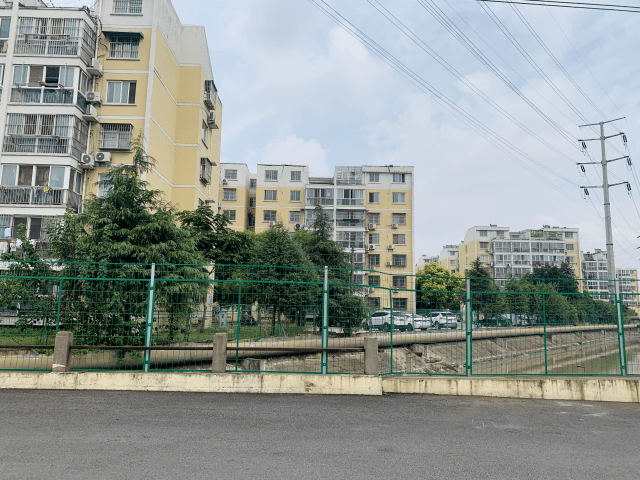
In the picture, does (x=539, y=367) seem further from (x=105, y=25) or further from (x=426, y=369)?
(x=105, y=25)

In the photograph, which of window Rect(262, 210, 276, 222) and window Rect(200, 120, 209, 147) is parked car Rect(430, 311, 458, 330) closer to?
window Rect(200, 120, 209, 147)

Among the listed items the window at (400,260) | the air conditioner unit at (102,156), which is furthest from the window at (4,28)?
the window at (400,260)

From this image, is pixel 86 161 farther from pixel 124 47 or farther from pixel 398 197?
pixel 398 197

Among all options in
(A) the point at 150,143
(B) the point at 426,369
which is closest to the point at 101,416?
(B) the point at 426,369

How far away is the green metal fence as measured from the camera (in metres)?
9.93

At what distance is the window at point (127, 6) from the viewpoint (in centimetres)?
2970

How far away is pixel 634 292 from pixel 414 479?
9.19 m

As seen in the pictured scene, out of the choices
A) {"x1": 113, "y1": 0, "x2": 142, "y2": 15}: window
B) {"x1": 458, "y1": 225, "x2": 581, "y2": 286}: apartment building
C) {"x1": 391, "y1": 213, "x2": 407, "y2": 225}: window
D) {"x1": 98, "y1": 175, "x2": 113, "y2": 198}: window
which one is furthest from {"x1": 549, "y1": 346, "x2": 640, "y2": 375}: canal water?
{"x1": 458, "y1": 225, "x2": 581, "y2": 286}: apartment building

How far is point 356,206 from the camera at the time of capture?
54.9 meters

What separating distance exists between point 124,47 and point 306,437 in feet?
97.1

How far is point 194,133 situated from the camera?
1304 inches

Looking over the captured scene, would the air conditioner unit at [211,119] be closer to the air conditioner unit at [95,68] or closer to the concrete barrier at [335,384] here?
the air conditioner unit at [95,68]

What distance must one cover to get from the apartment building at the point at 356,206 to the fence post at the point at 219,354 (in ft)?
144

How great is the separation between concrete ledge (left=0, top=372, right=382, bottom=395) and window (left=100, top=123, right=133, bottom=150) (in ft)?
71.1
